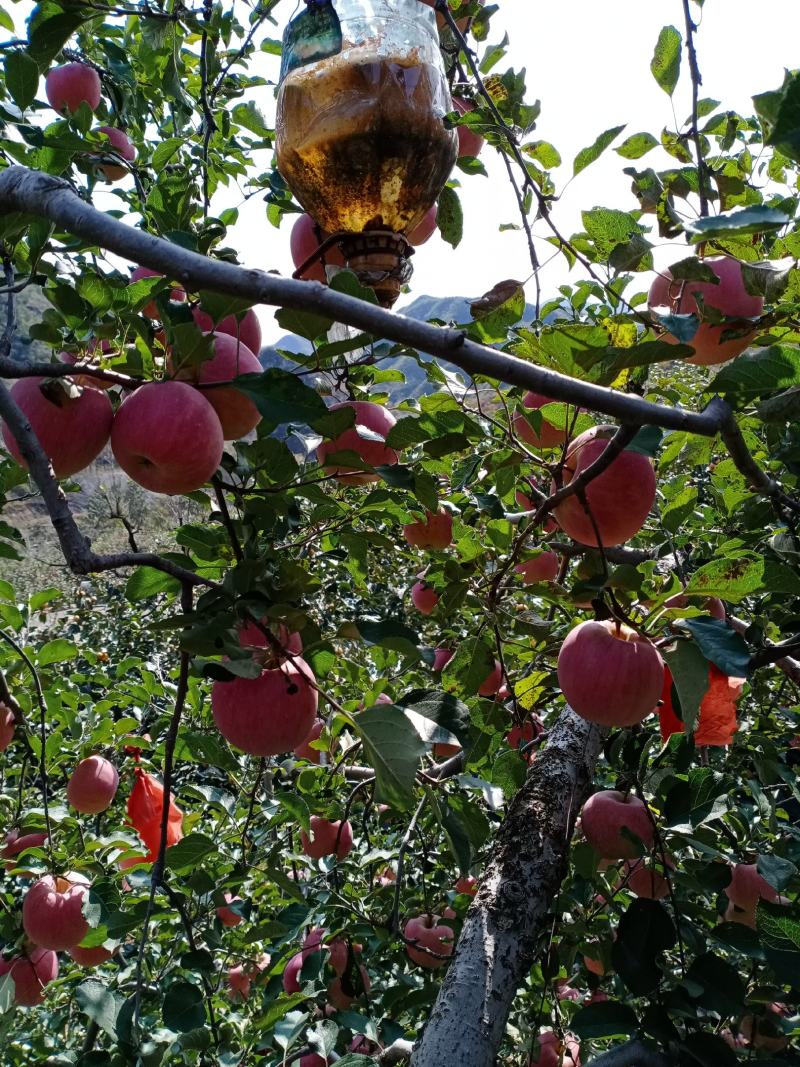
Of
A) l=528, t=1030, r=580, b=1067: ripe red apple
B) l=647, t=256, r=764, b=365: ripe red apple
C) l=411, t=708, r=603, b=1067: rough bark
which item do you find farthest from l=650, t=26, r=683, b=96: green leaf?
l=528, t=1030, r=580, b=1067: ripe red apple

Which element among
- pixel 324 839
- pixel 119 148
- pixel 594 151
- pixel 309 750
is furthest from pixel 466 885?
pixel 119 148

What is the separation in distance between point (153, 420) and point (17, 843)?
4.24 ft

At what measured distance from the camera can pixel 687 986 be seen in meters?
0.95

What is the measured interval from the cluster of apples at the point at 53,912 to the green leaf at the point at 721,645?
1183 millimetres

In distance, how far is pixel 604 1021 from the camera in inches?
39.8

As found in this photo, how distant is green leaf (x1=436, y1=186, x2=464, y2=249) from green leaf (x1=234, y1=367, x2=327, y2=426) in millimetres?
585

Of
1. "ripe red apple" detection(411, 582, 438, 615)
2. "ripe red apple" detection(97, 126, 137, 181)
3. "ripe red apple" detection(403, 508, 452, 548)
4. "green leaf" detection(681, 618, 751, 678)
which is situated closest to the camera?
"green leaf" detection(681, 618, 751, 678)

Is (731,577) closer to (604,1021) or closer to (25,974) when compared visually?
(604,1021)

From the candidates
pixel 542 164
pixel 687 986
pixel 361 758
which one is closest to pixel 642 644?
pixel 687 986

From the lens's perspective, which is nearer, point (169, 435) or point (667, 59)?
point (169, 435)

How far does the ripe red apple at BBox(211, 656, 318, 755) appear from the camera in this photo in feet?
2.98

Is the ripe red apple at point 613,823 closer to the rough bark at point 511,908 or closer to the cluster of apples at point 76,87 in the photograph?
the rough bark at point 511,908

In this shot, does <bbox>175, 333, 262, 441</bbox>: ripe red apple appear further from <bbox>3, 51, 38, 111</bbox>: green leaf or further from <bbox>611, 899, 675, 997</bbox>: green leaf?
<bbox>611, 899, 675, 997</bbox>: green leaf

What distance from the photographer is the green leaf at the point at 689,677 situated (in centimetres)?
85
